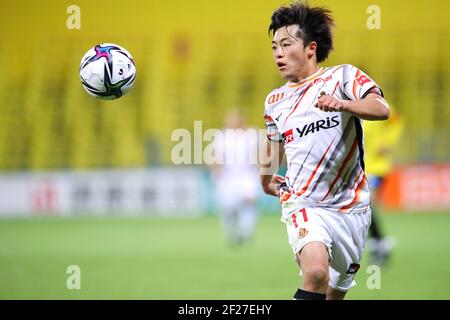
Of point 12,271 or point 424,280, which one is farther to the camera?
point 12,271

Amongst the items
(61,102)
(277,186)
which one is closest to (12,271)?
(277,186)

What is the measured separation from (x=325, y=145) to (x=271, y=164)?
0.56m

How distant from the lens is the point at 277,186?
18.4ft

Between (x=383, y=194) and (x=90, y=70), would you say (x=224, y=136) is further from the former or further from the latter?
(x=90, y=70)

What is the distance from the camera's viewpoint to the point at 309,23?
17.7ft

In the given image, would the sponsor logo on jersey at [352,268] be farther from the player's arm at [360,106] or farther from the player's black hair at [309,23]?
the player's black hair at [309,23]

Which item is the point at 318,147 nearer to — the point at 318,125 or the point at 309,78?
the point at 318,125

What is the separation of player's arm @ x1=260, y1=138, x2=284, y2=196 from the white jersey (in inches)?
9.4

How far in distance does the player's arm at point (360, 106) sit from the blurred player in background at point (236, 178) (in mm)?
8894

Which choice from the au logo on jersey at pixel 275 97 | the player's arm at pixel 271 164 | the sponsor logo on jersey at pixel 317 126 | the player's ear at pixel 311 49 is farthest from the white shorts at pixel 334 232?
the player's ear at pixel 311 49

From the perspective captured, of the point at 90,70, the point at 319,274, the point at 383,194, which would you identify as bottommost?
the point at 383,194

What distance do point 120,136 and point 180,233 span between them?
7645 millimetres

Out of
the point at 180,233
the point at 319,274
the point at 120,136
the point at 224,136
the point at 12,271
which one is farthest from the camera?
the point at 120,136

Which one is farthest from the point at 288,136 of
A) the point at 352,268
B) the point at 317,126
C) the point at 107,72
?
the point at 107,72
